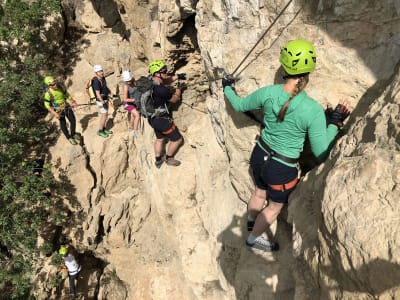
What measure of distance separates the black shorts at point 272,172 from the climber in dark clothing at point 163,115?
3.27 m

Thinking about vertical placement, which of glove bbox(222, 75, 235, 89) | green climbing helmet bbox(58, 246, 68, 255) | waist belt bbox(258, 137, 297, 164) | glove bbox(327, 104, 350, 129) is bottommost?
green climbing helmet bbox(58, 246, 68, 255)

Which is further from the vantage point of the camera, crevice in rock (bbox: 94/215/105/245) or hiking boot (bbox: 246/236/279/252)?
crevice in rock (bbox: 94/215/105/245)

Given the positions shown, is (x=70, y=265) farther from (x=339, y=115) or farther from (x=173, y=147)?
(x=339, y=115)

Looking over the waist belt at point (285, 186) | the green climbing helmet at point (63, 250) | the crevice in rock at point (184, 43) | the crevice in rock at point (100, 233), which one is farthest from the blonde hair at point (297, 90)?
the green climbing helmet at point (63, 250)

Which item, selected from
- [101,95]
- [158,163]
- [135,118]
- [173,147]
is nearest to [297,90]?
[173,147]

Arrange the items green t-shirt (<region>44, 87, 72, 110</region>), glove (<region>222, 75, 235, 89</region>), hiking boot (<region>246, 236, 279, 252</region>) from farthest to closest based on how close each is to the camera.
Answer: green t-shirt (<region>44, 87, 72, 110</region>), hiking boot (<region>246, 236, 279, 252</region>), glove (<region>222, 75, 235, 89</region>)

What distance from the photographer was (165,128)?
7785mm

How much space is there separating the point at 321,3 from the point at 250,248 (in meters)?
3.68

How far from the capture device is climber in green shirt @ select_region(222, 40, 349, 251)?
3.74m

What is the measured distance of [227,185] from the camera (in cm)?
679

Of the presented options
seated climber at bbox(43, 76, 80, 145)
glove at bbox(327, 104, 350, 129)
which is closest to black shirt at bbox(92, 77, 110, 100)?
seated climber at bbox(43, 76, 80, 145)

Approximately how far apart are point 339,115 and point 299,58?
933 millimetres

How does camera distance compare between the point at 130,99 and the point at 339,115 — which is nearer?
the point at 339,115

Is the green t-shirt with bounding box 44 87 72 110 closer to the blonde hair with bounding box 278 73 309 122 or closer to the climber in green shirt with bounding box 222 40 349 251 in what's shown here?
the climber in green shirt with bounding box 222 40 349 251
